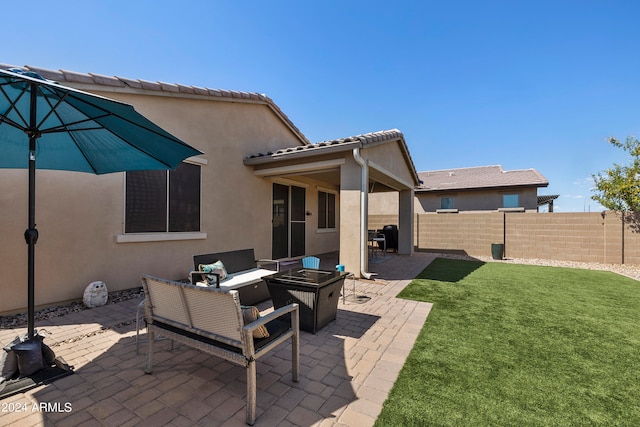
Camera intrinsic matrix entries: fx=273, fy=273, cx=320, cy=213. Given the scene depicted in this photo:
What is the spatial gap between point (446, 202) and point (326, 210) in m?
14.0

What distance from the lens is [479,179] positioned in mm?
22156

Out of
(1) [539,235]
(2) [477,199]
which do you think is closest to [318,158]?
(1) [539,235]

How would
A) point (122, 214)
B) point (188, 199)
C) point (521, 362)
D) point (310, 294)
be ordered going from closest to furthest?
point (521, 362) < point (310, 294) < point (122, 214) < point (188, 199)

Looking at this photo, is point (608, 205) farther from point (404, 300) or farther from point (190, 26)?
point (190, 26)

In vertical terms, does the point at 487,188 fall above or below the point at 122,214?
above

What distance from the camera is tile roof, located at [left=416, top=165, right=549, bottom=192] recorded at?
19.5 meters

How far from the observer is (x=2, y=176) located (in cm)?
432

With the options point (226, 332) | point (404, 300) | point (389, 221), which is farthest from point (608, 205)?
point (226, 332)

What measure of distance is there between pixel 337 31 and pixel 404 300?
8845mm

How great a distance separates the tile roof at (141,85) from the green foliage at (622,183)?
15.0 metres

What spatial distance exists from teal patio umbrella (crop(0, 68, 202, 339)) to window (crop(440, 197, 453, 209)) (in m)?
21.8

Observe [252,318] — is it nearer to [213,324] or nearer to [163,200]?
[213,324]

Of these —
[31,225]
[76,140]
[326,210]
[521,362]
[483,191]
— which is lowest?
[521,362]

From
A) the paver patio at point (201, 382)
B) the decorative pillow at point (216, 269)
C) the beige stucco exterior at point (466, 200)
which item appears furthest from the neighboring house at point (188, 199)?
the beige stucco exterior at point (466, 200)
